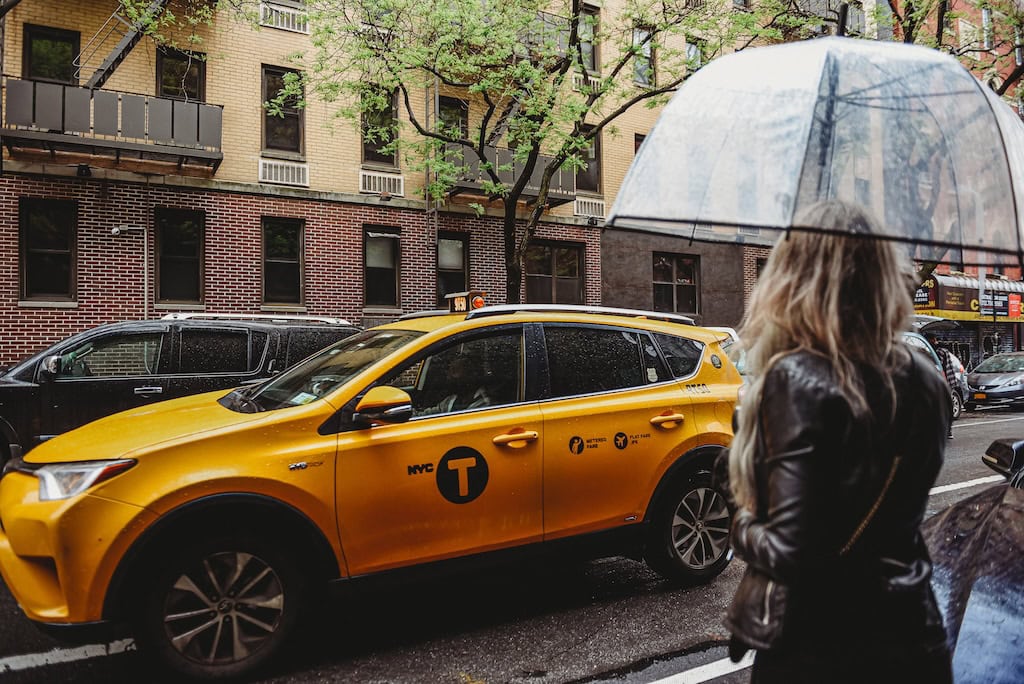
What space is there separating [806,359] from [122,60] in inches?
630

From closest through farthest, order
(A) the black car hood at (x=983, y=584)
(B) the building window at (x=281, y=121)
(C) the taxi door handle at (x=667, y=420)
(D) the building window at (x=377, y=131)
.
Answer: (A) the black car hood at (x=983, y=584) < (C) the taxi door handle at (x=667, y=420) < (B) the building window at (x=281, y=121) < (D) the building window at (x=377, y=131)

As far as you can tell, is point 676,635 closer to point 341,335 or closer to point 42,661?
point 42,661

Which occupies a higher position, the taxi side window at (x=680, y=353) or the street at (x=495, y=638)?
the taxi side window at (x=680, y=353)

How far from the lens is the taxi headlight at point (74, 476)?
3.34 m

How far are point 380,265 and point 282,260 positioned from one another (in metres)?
2.29

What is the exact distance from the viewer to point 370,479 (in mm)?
3777

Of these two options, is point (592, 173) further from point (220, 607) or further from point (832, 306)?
point (832, 306)

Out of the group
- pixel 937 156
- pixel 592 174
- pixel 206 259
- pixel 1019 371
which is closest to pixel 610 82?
pixel 592 174

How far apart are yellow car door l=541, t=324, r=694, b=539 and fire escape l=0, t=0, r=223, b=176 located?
470 inches

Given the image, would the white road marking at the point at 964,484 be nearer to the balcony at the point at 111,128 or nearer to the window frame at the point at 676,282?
the window frame at the point at 676,282

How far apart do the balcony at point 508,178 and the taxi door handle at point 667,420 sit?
40.5 feet

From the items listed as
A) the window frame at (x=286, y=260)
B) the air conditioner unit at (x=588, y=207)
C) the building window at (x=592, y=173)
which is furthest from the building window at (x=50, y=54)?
the building window at (x=592, y=173)

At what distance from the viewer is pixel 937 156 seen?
1978mm

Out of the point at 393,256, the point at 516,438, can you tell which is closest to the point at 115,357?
the point at 516,438
